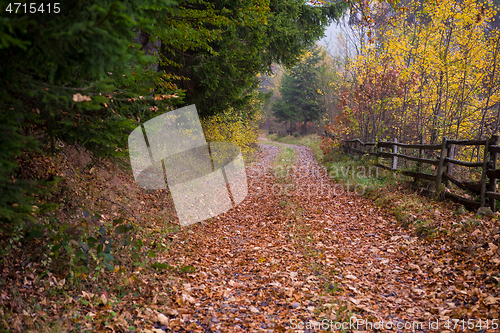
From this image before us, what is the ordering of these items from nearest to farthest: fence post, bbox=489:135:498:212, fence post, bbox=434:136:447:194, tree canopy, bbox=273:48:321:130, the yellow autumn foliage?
1. fence post, bbox=489:135:498:212
2. fence post, bbox=434:136:447:194
3. the yellow autumn foliage
4. tree canopy, bbox=273:48:321:130

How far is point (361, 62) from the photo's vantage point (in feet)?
46.2

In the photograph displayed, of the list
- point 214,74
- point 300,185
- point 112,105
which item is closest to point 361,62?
→ point 300,185

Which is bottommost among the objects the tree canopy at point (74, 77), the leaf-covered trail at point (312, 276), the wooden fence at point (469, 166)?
the leaf-covered trail at point (312, 276)

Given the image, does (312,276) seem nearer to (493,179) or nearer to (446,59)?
(493,179)

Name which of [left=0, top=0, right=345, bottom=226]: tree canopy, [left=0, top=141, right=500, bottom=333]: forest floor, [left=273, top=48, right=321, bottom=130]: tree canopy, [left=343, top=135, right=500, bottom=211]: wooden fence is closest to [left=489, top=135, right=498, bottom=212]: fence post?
[left=343, top=135, right=500, bottom=211]: wooden fence

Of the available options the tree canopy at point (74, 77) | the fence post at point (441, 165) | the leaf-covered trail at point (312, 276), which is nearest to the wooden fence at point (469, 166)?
the fence post at point (441, 165)

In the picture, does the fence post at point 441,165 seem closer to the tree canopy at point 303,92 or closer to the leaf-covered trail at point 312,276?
the leaf-covered trail at point 312,276

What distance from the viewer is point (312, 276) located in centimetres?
491
